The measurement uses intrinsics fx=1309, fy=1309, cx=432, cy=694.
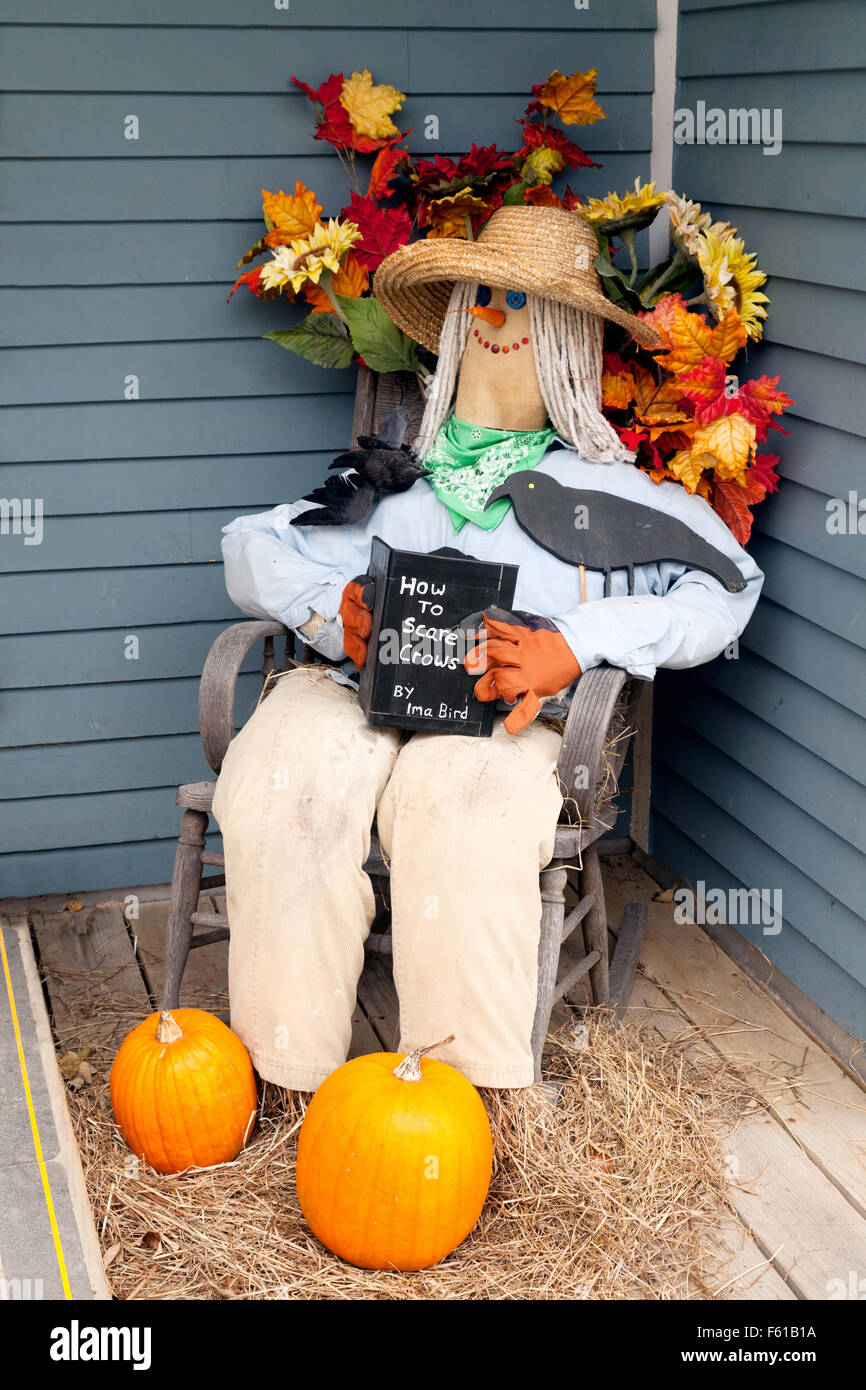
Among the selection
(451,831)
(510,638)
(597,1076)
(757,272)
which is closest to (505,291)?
(757,272)

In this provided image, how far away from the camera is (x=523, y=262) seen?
7.54 ft

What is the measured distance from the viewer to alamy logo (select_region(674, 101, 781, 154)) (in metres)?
2.46

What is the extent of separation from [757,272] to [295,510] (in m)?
0.99

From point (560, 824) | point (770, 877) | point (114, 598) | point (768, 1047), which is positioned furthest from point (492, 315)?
point (768, 1047)

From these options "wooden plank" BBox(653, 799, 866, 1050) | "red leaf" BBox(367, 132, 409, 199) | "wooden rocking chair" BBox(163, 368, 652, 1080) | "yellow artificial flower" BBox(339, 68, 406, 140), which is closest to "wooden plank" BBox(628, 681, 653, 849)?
"wooden plank" BBox(653, 799, 866, 1050)

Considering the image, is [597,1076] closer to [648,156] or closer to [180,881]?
[180,881]

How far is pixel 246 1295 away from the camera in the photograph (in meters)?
1.86

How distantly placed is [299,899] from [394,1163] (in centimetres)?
43

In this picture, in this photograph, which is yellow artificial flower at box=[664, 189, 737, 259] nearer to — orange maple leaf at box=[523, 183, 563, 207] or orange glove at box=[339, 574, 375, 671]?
orange maple leaf at box=[523, 183, 563, 207]

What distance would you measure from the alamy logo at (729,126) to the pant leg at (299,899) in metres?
1.41

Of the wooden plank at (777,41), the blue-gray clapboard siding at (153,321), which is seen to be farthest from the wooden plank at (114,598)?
the wooden plank at (777,41)

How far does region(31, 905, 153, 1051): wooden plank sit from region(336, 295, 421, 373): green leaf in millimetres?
1361

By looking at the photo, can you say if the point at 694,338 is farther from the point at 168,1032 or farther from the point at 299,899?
the point at 168,1032

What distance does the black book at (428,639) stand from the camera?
2.12m
